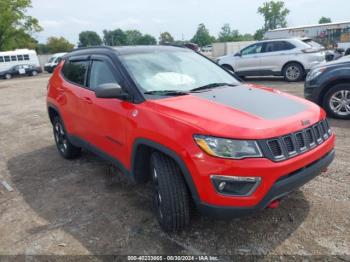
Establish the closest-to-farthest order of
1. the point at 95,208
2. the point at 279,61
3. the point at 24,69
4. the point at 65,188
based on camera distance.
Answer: the point at 95,208, the point at 65,188, the point at 279,61, the point at 24,69

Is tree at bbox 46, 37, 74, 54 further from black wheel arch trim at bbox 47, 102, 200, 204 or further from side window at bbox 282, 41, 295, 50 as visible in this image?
black wheel arch trim at bbox 47, 102, 200, 204

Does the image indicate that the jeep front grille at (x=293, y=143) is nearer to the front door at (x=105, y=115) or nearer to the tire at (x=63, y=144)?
the front door at (x=105, y=115)

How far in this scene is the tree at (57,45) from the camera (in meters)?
70.9

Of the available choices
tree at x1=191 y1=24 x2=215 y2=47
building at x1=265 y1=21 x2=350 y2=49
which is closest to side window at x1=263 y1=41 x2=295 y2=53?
building at x1=265 y1=21 x2=350 y2=49

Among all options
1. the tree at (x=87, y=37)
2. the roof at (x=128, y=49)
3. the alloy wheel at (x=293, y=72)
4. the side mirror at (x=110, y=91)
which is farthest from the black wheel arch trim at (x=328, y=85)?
the tree at (x=87, y=37)

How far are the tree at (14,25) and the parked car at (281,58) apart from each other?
44833 millimetres

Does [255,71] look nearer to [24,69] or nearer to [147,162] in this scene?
[147,162]

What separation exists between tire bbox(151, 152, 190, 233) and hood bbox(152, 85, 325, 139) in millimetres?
441

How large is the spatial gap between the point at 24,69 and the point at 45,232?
3323 centimetres

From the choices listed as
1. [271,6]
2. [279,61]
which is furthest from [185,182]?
[271,6]

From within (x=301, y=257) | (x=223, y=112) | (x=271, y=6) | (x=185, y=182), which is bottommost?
(x=301, y=257)

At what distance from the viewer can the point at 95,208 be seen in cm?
367

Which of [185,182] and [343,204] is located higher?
[185,182]

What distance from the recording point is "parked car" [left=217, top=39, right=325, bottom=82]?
1174 centimetres
